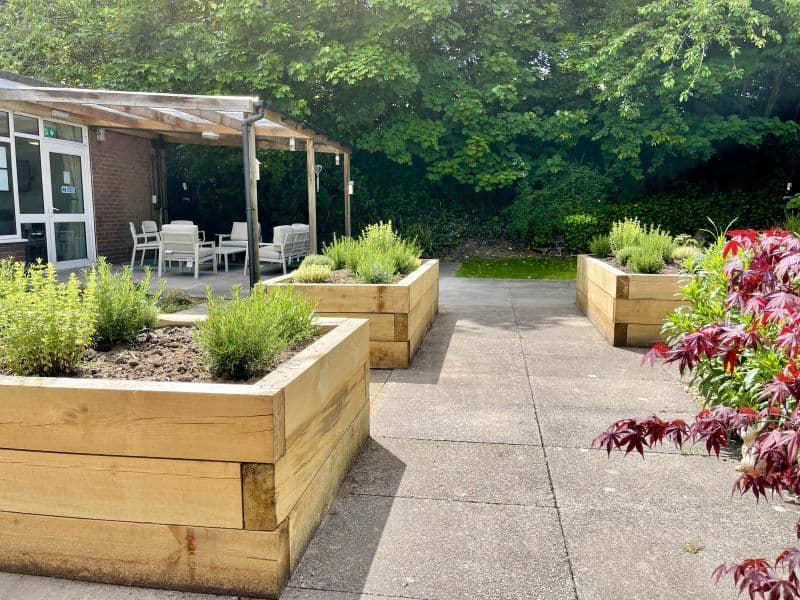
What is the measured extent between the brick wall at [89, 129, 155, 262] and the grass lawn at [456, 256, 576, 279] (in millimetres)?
6944

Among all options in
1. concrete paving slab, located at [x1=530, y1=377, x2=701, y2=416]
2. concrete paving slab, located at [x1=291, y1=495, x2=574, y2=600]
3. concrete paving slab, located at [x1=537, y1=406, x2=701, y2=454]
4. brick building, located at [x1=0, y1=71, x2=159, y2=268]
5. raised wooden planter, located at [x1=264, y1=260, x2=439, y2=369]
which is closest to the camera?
concrete paving slab, located at [x1=291, y1=495, x2=574, y2=600]

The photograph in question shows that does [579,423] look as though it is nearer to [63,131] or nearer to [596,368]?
[596,368]

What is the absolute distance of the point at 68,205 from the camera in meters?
11.8

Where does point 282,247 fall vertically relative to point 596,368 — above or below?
above

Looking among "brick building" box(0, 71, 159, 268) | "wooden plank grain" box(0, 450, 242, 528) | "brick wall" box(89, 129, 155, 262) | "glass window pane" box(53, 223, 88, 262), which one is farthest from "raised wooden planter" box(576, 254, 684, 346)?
"brick wall" box(89, 129, 155, 262)

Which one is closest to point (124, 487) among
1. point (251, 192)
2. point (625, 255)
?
point (625, 255)

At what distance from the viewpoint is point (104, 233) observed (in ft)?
42.1

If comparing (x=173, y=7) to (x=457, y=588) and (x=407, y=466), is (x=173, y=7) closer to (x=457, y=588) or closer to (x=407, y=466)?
(x=407, y=466)

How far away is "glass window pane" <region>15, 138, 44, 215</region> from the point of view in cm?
1051

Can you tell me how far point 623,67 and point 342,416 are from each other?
14.1 meters

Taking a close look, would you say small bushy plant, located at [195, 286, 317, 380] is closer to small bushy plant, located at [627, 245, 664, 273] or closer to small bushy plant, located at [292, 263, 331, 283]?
small bushy plant, located at [292, 263, 331, 283]

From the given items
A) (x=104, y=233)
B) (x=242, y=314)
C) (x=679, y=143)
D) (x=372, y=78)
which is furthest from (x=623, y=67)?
(x=242, y=314)

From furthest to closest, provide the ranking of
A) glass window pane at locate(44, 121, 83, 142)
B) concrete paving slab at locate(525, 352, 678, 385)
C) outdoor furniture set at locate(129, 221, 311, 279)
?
1. glass window pane at locate(44, 121, 83, 142)
2. outdoor furniture set at locate(129, 221, 311, 279)
3. concrete paving slab at locate(525, 352, 678, 385)

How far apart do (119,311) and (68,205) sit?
10.0m
